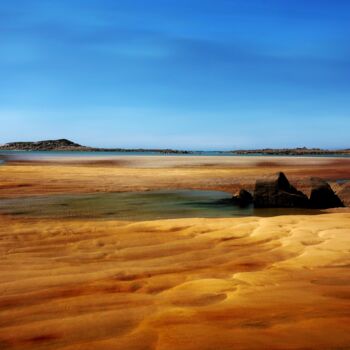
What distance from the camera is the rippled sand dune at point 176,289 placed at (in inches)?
112

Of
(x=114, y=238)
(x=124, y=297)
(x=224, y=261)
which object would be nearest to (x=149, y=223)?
(x=114, y=238)

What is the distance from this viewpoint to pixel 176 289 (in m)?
3.97

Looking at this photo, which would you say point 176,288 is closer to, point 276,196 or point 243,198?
point 276,196

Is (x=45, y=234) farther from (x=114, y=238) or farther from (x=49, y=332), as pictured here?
(x=49, y=332)

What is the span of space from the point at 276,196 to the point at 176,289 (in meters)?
8.81

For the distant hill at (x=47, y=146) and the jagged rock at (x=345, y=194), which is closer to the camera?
the jagged rock at (x=345, y=194)

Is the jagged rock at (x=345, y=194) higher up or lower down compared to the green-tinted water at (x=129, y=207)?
higher up

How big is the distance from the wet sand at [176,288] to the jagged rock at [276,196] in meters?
4.63

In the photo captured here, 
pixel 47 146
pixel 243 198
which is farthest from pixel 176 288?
pixel 47 146

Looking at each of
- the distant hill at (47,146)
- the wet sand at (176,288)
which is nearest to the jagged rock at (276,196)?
the wet sand at (176,288)

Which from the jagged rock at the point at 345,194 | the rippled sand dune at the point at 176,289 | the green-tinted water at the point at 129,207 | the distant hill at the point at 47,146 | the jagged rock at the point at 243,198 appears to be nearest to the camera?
the rippled sand dune at the point at 176,289

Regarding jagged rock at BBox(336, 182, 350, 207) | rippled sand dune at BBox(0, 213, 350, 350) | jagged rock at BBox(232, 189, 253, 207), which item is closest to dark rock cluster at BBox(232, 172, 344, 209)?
jagged rock at BBox(336, 182, 350, 207)

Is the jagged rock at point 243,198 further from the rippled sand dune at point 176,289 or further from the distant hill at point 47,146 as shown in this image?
the distant hill at point 47,146

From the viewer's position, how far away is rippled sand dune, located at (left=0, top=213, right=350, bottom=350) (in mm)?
2848
